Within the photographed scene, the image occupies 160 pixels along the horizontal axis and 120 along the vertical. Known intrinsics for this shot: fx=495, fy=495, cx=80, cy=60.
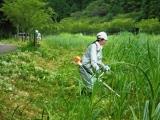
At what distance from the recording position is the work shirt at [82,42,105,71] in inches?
314

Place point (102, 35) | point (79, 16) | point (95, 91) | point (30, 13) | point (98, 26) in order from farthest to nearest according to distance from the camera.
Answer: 1. point (79, 16)
2. point (98, 26)
3. point (30, 13)
4. point (102, 35)
5. point (95, 91)

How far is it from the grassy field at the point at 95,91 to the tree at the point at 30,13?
918 inches

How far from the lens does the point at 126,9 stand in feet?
252

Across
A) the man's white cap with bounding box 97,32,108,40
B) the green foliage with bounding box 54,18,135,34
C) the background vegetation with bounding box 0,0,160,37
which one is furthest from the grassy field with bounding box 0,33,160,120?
the green foliage with bounding box 54,18,135,34

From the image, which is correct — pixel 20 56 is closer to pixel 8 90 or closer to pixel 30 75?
pixel 30 75

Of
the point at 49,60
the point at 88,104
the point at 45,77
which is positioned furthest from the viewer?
the point at 49,60

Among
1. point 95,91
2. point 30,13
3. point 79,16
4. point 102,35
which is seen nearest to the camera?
point 95,91

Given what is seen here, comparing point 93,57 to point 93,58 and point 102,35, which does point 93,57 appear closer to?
Answer: point 93,58

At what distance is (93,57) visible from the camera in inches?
316

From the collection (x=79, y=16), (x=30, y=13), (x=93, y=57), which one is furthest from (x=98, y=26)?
(x=93, y=57)

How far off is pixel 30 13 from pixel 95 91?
31953 millimetres

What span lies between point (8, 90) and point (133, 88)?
107 inches

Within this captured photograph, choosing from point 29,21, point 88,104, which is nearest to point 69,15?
point 29,21

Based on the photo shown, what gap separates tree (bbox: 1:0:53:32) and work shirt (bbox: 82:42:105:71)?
2791cm
